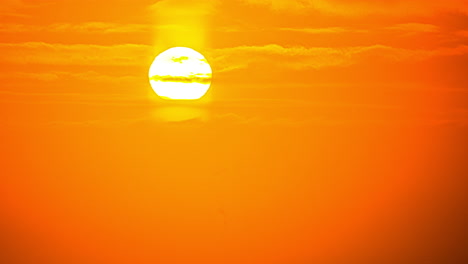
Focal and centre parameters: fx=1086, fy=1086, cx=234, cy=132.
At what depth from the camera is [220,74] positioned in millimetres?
16703

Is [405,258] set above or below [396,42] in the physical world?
below

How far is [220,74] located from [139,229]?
3.66 m

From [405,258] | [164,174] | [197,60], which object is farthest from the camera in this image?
[405,258]

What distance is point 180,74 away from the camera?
51.9 ft

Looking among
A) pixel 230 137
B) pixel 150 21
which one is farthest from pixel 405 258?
pixel 150 21

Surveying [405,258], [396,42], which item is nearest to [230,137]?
[396,42]

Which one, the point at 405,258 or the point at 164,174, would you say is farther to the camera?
the point at 405,258

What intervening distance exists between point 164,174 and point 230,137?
143cm

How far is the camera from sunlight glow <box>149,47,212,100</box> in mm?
15875

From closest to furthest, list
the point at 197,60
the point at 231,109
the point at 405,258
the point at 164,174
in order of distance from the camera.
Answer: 1. the point at 197,60
2. the point at 231,109
3. the point at 164,174
4. the point at 405,258

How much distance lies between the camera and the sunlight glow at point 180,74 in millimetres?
15875

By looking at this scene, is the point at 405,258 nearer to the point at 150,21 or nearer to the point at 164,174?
the point at 164,174

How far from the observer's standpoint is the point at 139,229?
61.9ft

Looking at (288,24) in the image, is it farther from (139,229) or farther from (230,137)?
(139,229)
